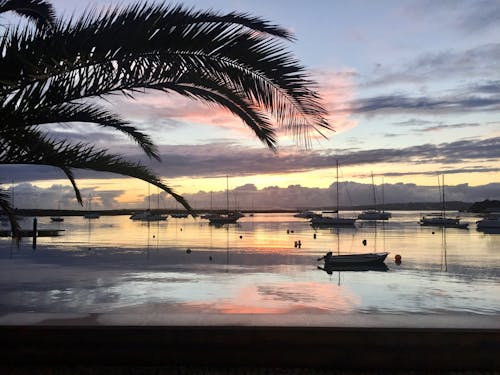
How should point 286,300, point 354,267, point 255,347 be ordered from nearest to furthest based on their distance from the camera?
point 255,347 → point 286,300 → point 354,267

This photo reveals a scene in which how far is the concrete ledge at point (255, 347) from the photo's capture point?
4953 mm

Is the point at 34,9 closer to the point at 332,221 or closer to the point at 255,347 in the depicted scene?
the point at 255,347

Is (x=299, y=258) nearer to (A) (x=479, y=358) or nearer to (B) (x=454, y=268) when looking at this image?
(B) (x=454, y=268)

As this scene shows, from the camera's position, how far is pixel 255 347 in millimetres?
5047

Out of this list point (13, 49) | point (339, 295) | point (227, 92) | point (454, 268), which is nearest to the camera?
point (13, 49)

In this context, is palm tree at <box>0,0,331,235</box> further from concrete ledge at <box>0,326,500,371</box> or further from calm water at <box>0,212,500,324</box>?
calm water at <box>0,212,500,324</box>

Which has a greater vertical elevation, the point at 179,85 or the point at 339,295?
the point at 179,85

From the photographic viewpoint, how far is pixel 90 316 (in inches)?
229

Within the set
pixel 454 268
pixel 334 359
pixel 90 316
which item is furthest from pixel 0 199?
pixel 454 268

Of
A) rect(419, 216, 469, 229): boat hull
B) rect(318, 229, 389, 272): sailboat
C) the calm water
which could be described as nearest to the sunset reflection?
the calm water

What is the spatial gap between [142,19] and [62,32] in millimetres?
825

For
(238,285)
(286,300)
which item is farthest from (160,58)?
(238,285)

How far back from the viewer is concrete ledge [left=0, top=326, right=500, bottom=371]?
4953 millimetres

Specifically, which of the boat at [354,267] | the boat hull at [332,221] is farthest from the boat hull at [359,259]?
the boat hull at [332,221]
